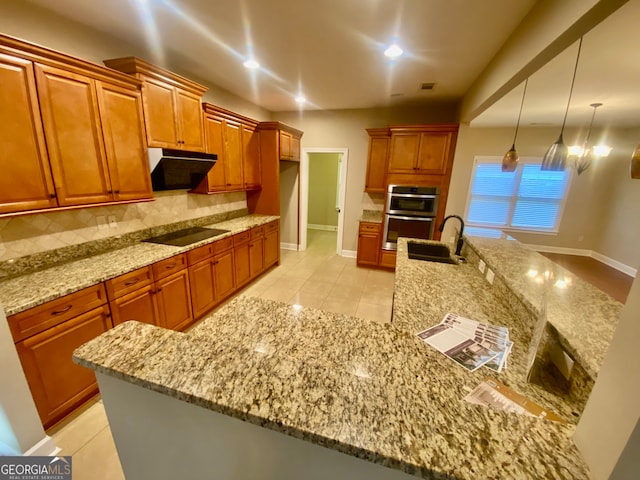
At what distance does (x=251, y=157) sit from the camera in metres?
3.90

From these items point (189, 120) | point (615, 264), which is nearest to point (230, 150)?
point (189, 120)

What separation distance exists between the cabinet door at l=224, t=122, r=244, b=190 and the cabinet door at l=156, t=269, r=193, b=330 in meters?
1.51

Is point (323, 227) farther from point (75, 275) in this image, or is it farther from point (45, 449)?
point (45, 449)

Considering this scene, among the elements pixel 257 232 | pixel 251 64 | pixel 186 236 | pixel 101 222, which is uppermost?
pixel 251 64

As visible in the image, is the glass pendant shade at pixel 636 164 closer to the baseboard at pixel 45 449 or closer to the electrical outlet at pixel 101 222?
the baseboard at pixel 45 449

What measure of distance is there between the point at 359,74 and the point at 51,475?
408 cm

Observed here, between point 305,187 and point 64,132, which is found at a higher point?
point 64,132

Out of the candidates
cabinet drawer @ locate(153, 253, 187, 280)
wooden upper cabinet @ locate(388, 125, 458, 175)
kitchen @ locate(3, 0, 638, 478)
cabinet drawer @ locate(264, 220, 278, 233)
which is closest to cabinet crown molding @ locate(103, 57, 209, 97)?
kitchen @ locate(3, 0, 638, 478)

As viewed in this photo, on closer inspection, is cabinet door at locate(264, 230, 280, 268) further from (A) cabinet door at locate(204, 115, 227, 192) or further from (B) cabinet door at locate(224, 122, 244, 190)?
(A) cabinet door at locate(204, 115, 227, 192)

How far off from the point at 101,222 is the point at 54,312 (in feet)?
3.23

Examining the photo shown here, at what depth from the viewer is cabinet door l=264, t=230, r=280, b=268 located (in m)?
4.04

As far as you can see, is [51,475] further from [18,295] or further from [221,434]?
[221,434]

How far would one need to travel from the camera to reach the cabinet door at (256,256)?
364 cm
